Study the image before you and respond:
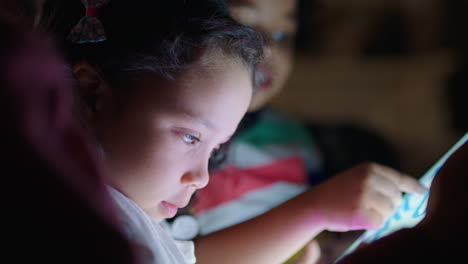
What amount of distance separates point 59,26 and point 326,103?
1.01 meters

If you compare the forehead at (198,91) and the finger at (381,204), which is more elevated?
the forehead at (198,91)

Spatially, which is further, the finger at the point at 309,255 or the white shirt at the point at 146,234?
the finger at the point at 309,255

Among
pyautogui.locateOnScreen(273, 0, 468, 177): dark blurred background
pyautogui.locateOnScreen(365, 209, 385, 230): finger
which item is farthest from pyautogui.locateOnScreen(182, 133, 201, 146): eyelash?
pyautogui.locateOnScreen(273, 0, 468, 177): dark blurred background

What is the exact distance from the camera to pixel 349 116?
54.3 inches

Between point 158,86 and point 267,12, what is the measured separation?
49 centimetres

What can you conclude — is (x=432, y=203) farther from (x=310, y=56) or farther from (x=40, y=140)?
(x=310, y=56)

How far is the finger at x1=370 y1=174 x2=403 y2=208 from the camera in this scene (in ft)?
1.90

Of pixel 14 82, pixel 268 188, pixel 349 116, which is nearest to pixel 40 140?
pixel 14 82

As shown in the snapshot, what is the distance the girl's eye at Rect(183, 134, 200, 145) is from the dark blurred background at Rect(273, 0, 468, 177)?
2.83ft

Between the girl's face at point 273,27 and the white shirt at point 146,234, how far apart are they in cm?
44

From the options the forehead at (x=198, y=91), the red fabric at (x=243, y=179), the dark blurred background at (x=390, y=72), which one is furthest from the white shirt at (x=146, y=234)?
the dark blurred background at (x=390, y=72)

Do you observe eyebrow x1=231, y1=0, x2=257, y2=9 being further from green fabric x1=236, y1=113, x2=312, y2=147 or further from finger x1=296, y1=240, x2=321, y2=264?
Answer: finger x1=296, y1=240, x2=321, y2=264

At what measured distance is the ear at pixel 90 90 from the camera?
1.63ft

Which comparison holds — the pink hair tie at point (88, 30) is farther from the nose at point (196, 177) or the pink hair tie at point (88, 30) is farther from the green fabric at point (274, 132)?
the green fabric at point (274, 132)
